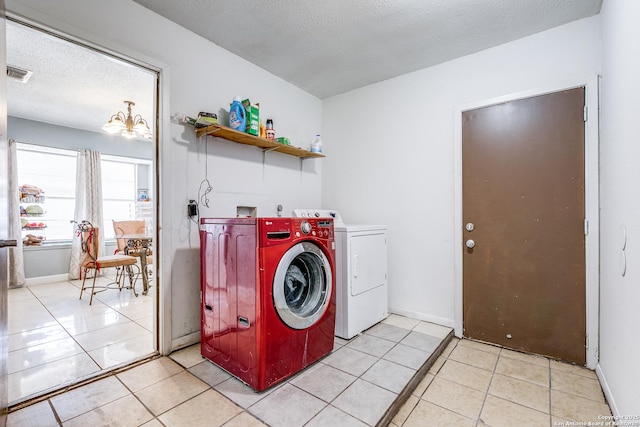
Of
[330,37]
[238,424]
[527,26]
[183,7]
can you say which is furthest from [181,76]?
[527,26]

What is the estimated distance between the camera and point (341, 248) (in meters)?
2.35

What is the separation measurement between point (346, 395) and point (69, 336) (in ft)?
8.06

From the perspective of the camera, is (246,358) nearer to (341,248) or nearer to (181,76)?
(341,248)

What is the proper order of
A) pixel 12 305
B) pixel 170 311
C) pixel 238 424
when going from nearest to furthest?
pixel 238 424, pixel 170 311, pixel 12 305

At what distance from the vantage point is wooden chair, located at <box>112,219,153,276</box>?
165 inches

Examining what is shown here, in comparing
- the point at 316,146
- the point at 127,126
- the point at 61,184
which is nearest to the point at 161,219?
the point at 316,146

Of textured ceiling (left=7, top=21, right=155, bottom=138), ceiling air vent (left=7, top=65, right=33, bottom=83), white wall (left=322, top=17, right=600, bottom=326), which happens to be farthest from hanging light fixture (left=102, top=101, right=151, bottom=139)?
white wall (left=322, top=17, right=600, bottom=326)

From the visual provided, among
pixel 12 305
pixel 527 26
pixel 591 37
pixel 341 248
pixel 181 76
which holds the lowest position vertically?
pixel 12 305

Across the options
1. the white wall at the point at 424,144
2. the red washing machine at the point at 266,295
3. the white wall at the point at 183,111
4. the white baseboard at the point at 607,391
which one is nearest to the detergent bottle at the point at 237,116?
the white wall at the point at 183,111

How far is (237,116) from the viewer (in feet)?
7.72

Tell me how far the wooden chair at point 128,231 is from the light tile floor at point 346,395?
8.81 feet

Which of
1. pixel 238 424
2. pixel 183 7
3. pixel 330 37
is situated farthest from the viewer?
pixel 330 37

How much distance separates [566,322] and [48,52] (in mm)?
4798

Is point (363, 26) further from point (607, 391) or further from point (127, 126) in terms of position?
point (127, 126)
